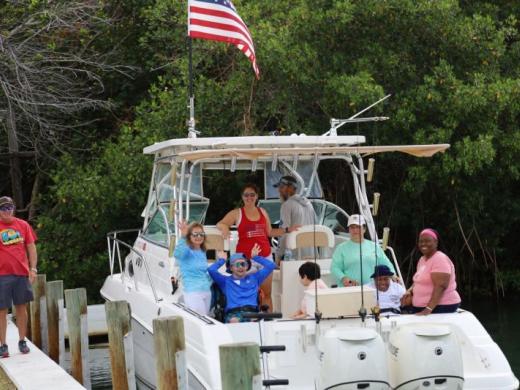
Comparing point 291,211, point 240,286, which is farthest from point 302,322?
point 291,211

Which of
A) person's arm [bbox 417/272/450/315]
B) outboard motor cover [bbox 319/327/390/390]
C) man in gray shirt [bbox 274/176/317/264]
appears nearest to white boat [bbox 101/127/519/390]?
outboard motor cover [bbox 319/327/390/390]

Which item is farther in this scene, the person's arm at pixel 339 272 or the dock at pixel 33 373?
the person's arm at pixel 339 272

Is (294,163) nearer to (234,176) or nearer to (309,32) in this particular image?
(309,32)

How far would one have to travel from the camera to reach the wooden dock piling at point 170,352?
25.4 ft

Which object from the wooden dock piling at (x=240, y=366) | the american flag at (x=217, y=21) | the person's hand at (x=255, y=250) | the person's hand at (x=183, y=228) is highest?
the american flag at (x=217, y=21)

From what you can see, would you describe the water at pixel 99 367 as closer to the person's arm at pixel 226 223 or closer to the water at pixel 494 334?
the water at pixel 494 334

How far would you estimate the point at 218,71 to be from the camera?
721 inches

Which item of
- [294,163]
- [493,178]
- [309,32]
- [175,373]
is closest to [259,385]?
[175,373]

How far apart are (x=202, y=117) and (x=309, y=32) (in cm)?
229

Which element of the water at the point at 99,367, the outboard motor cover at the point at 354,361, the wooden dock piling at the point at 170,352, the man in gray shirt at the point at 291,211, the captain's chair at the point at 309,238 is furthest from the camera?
the water at the point at 99,367

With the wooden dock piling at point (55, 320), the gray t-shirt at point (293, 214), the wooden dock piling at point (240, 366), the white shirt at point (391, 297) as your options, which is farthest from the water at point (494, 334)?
the wooden dock piling at point (240, 366)

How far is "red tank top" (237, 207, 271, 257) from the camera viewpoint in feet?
33.6

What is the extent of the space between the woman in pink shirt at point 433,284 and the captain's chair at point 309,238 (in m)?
1.54

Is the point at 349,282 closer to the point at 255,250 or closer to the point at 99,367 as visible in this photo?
the point at 255,250
